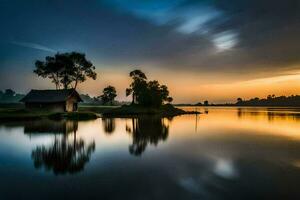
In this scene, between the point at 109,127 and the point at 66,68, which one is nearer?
the point at 109,127

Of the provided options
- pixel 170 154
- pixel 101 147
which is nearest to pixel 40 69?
pixel 101 147

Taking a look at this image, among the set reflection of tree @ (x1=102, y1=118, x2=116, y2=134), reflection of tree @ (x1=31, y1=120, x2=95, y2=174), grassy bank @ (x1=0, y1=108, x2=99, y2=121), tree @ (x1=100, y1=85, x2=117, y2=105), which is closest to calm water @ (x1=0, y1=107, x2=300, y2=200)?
reflection of tree @ (x1=31, y1=120, x2=95, y2=174)

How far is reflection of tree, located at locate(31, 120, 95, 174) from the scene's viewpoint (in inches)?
516

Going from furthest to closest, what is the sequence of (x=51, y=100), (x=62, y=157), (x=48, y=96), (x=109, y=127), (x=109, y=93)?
(x=109, y=93)
(x=48, y=96)
(x=51, y=100)
(x=109, y=127)
(x=62, y=157)

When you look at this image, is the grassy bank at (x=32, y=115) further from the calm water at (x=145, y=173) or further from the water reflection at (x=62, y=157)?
the water reflection at (x=62, y=157)

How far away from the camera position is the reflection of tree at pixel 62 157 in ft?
43.0

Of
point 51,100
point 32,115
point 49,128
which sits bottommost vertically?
point 49,128

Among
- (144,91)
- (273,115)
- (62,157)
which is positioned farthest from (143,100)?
(62,157)

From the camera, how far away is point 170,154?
57.7ft

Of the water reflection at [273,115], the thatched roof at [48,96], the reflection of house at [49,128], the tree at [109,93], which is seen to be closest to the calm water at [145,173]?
the reflection of house at [49,128]

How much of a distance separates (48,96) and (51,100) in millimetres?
2804

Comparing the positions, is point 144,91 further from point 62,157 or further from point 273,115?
point 62,157

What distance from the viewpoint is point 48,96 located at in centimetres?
6488

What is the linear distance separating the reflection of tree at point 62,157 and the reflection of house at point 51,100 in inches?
1797
